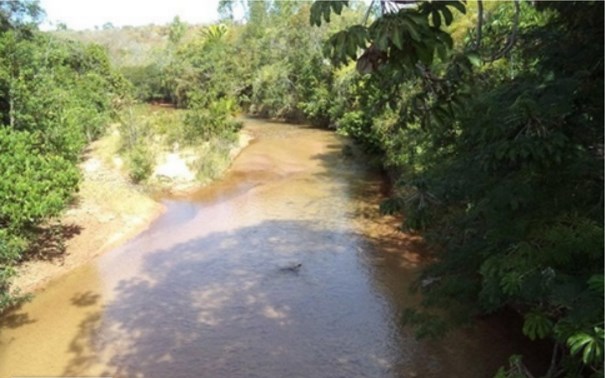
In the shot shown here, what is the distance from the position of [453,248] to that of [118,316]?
6.32 meters

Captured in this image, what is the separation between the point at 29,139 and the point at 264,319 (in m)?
6.21

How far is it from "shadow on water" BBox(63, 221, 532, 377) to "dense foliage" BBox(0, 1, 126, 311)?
72.4 inches

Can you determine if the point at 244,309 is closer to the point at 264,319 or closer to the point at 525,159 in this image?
the point at 264,319

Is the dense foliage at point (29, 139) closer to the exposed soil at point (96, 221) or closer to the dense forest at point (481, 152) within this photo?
the dense forest at point (481, 152)

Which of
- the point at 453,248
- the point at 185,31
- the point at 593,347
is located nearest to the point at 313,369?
the point at 453,248

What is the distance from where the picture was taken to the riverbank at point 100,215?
37.4ft

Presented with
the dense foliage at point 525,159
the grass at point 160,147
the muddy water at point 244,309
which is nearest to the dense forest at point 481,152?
the dense foliage at point 525,159

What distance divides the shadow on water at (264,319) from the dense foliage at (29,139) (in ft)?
6.03

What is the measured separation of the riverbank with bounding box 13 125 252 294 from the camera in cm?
1139

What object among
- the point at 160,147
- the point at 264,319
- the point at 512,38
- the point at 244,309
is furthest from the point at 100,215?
the point at 512,38

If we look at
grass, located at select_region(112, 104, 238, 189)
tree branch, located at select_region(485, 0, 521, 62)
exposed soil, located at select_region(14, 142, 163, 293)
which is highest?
tree branch, located at select_region(485, 0, 521, 62)

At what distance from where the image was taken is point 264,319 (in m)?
9.30

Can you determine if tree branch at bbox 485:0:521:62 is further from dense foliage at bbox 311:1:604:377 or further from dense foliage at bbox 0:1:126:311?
dense foliage at bbox 0:1:126:311

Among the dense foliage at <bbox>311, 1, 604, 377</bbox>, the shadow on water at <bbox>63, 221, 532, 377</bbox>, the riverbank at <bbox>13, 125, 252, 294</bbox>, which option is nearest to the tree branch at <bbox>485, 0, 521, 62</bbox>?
the dense foliage at <bbox>311, 1, 604, 377</bbox>
